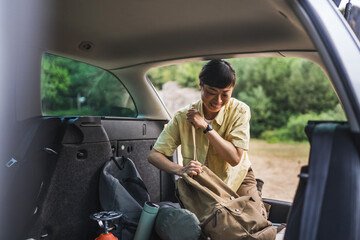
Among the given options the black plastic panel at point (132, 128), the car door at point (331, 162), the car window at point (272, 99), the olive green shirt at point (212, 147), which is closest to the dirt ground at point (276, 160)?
the car window at point (272, 99)

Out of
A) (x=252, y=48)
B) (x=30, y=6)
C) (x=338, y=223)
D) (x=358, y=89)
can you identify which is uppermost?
(x=252, y=48)

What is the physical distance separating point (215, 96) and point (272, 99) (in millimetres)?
6783

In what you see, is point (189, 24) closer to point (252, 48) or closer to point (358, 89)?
point (252, 48)

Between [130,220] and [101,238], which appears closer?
[101,238]

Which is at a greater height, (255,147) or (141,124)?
(141,124)

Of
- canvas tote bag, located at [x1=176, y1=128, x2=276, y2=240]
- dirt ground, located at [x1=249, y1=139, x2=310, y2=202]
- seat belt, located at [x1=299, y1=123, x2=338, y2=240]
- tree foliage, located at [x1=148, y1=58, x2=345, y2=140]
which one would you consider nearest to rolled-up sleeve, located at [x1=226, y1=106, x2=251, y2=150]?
canvas tote bag, located at [x1=176, y1=128, x2=276, y2=240]

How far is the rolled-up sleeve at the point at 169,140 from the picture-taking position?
7.10 feet

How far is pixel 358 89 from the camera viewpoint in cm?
110

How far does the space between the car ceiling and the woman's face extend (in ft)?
1.18

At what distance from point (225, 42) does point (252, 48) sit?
0.18 metres

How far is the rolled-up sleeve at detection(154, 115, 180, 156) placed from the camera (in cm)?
216

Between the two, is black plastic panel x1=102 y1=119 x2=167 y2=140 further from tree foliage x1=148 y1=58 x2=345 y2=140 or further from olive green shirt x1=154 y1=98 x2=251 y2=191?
tree foliage x1=148 y1=58 x2=345 y2=140

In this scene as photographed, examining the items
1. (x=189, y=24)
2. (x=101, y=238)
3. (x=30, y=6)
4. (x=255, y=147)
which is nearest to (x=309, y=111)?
(x=255, y=147)

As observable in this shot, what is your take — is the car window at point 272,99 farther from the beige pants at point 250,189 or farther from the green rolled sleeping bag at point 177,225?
the green rolled sleeping bag at point 177,225
